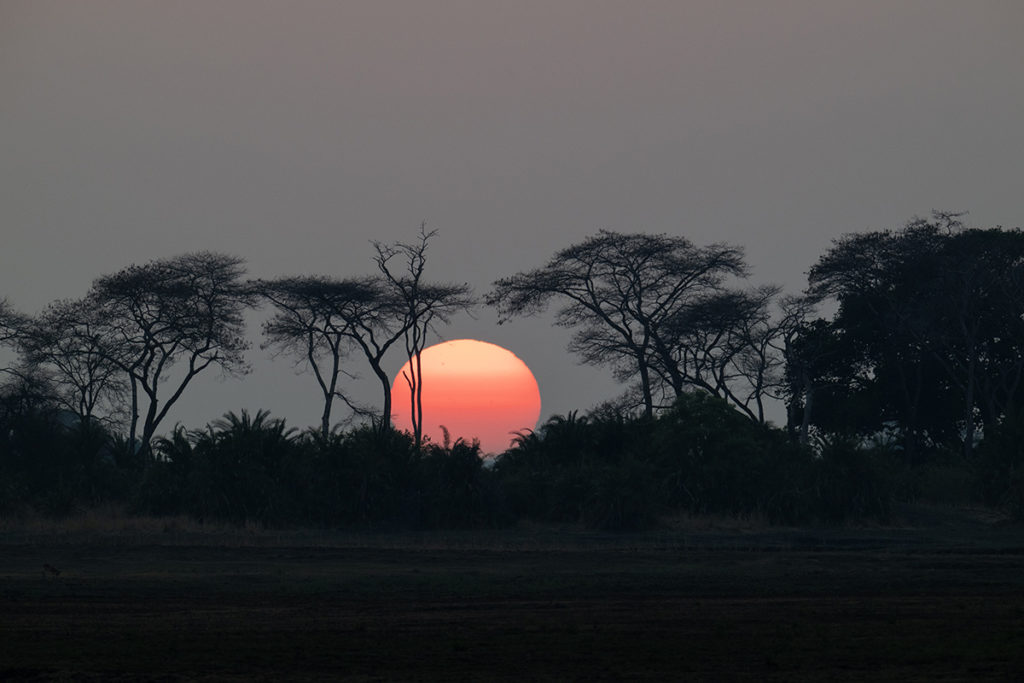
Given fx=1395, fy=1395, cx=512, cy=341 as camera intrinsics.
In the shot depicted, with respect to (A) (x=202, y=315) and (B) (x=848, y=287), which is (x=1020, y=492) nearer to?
(B) (x=848, y=287)

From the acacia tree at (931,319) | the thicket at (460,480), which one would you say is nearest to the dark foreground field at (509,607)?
the thicket at (460,480)

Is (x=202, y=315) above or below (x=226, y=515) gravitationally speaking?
above

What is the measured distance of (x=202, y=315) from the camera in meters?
61.2

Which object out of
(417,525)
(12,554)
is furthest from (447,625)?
(417,525)

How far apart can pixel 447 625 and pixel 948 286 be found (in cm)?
4623

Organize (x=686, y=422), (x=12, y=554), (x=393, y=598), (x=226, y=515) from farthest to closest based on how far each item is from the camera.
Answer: (x=686, y=422) → (x=226, y=515) → (x=12, y=554) → (x=393, y=598)

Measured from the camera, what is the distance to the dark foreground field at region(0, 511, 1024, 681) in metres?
→ 15.3

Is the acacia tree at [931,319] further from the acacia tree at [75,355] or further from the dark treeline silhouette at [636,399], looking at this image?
the acacia tree at [75,355]

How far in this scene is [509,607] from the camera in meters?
20.6

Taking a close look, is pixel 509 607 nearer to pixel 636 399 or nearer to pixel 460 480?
pixel 460 480

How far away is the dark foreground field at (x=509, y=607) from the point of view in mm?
15312

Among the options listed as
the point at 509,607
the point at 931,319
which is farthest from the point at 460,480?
the point at 931,319

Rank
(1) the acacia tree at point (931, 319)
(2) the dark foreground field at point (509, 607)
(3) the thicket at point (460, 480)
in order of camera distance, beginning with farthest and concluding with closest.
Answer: (1) the acacia tree at point (931, 319), (3) the thicket at point (460, 480), (2) the dark foreground field at point (509, 607)

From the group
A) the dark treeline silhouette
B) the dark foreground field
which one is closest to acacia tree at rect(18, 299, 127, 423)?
the dark treeline silhouette
